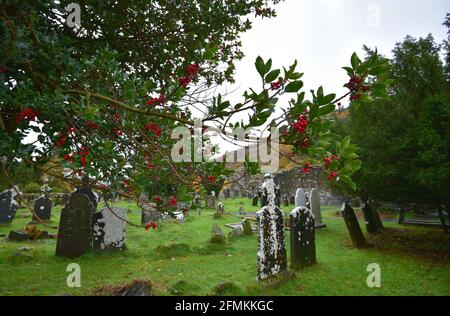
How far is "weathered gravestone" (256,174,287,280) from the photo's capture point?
244 inches

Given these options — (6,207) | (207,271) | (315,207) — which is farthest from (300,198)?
(6,207)

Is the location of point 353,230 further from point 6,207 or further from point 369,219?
point 6,207

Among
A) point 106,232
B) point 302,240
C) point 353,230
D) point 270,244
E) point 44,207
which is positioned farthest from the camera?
point 44,207

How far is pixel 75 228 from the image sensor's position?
7.85 metres

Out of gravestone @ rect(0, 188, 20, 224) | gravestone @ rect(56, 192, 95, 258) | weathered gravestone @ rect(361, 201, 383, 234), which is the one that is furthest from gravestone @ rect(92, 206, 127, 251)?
weathered gravestone @ rect(361, 201, 383, 234)

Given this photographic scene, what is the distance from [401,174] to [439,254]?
2676 millimetres

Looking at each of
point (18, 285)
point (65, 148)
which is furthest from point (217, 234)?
point (65, 148)

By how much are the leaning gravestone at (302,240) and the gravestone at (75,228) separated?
5.88 metres

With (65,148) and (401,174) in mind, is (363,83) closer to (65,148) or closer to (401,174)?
(65,148)

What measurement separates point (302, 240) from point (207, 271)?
259 centimetres

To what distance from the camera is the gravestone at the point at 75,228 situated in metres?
7.71

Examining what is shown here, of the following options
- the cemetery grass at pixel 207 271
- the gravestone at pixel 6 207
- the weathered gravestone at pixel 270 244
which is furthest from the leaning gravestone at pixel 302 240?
the gravestone at pixel 6 207

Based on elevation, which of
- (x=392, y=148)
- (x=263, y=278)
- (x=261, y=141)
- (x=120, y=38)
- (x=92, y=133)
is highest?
(x=120, y=38)
